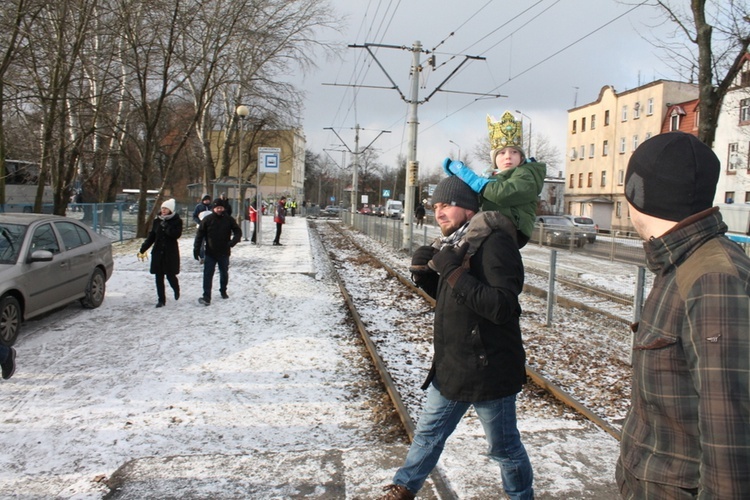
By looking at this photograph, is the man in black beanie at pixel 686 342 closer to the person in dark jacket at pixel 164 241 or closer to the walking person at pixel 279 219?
the person in dark jacket at pixel 164 241

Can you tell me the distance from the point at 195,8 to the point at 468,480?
58.3 ft

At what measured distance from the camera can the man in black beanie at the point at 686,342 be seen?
4.58ft

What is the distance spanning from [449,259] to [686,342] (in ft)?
4.42

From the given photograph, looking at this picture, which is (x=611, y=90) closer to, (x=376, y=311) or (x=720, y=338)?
(x=376, y=311)

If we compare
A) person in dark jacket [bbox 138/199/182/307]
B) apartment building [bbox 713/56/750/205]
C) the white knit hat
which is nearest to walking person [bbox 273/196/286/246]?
person in dark jacket [bbox 138/199/182/307]

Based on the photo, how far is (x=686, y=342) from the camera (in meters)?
1.51

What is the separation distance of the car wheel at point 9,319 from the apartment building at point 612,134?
145 feet

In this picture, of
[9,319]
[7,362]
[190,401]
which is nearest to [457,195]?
[190,401]

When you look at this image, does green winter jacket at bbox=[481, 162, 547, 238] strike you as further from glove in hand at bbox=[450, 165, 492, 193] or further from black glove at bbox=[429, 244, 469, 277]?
black glove at bbox=[429, 244, 469, 277]

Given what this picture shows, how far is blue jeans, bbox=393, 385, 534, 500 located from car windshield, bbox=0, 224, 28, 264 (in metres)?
6.00

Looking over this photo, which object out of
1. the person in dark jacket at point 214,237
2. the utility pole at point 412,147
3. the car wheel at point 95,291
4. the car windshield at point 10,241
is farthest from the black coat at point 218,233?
the utility pole at point 412,147

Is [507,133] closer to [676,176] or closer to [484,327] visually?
[484,327]

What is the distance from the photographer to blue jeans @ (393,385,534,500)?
2.91 m

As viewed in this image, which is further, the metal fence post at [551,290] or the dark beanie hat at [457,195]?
the metal fence post at [551,290]
